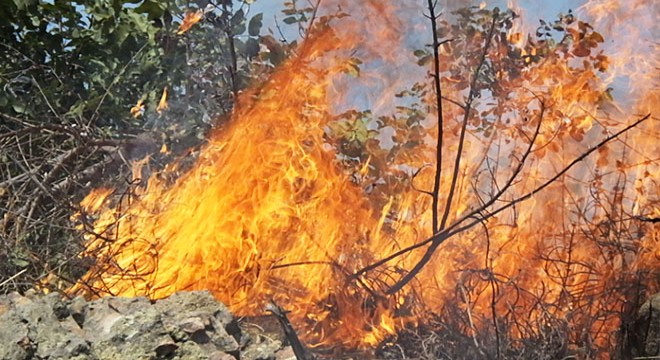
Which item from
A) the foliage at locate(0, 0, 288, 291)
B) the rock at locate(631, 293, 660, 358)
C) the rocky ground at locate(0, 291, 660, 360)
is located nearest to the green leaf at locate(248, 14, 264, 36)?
the foliage at locate(0, 0, 288, 291)

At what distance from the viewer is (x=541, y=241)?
169 inches

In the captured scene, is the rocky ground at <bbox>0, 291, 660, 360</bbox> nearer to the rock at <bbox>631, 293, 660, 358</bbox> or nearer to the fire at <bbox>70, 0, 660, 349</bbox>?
the rock at <bbox>631, 293, 660, 358</bbox>

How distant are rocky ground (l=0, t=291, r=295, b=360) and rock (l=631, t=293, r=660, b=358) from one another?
1703mm

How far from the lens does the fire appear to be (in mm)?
4125

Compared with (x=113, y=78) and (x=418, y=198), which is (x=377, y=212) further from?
(x=113, y=78)

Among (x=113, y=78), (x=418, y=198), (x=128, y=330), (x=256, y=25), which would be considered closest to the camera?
(x=128, y=330)

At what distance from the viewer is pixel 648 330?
3.42 m

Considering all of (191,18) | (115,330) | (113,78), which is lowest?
(115,330)

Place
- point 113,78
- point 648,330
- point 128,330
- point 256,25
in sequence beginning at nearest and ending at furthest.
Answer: point 128,330 < point 648,330 < point 256,25 < point 113,78

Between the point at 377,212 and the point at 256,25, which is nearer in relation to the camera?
the point at 377,212

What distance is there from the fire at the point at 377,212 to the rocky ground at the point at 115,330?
106 cm

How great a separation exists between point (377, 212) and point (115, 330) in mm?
2151

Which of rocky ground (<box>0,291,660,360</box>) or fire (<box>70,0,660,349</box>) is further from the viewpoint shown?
fire (<box>70,0,660,349</box>)

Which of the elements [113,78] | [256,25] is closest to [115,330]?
[256,25]
